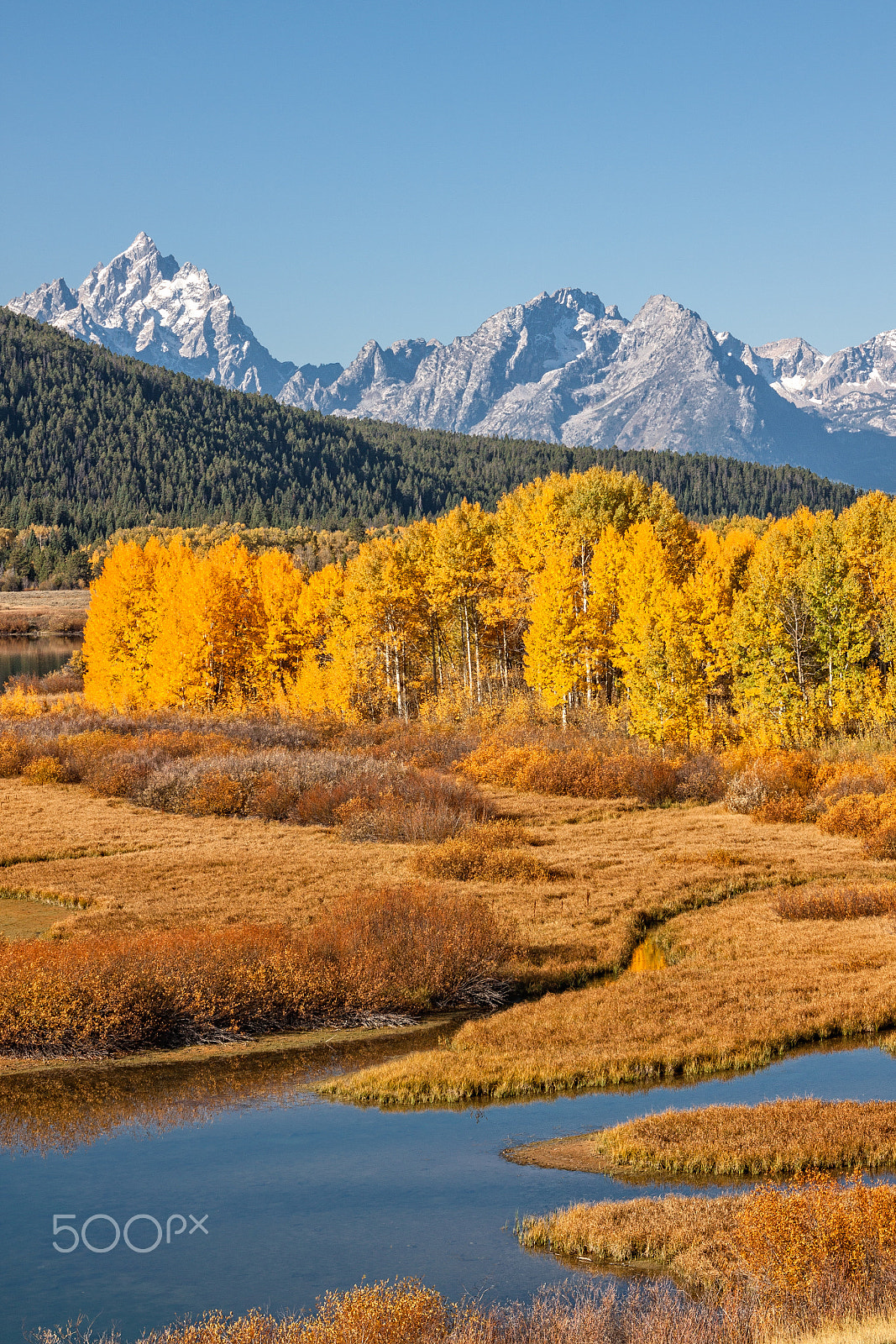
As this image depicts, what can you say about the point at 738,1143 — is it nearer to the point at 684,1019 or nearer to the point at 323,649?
the point at 684,1019

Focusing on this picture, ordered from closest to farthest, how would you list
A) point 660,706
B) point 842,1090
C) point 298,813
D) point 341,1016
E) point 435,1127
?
point 435,1127, point 842,1090, point 341,1016, point 298,813, point 660,706

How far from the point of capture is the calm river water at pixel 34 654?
356ft

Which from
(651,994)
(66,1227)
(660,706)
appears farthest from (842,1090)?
(660,706)

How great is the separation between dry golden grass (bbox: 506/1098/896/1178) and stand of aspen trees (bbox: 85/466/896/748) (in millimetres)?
36876

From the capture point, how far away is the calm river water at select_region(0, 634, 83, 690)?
109 m

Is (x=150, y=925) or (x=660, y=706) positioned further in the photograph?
(x=660, y=706)

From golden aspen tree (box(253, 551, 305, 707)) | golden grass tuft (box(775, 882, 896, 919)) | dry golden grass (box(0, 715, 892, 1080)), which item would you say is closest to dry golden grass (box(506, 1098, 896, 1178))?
dry golden grass (box(0, 715, 892, 1080))

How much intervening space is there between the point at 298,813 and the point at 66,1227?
92.5ft

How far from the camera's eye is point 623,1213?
42.9 ft

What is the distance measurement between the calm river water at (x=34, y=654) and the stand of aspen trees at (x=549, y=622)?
32.8 meters

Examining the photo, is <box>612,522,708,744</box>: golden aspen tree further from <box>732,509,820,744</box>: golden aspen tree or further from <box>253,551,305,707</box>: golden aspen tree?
<box>253,551,305,707</box>: golden aspen tree

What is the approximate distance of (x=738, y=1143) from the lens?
50.1 ft

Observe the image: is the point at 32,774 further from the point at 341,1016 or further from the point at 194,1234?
the point at 194,1234

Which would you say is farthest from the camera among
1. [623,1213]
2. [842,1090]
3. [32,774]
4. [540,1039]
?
[32,774]
